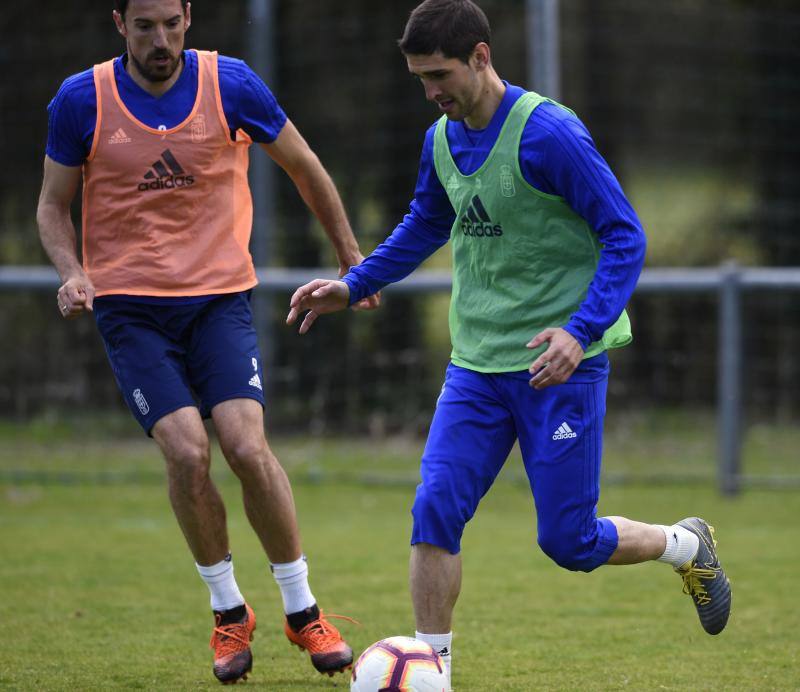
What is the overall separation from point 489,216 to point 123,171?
1.41 m

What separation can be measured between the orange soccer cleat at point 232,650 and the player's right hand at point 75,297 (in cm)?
122

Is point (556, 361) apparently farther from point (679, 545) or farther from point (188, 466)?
point (188, 466)

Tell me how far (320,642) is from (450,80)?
6.67 feet

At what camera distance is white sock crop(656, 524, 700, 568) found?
193 inches

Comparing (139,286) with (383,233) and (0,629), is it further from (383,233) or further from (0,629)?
(383,233)

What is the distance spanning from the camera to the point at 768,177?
13141 millimetres

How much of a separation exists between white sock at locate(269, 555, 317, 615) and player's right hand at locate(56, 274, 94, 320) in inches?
45.5

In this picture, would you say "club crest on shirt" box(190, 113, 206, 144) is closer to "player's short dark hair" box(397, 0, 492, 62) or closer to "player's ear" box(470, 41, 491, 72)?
"player's short dark hair" box(397, 0, 492, 62)

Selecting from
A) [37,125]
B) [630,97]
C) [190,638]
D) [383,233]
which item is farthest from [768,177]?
[190,638]

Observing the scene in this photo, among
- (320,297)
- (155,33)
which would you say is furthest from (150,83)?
(320,297)

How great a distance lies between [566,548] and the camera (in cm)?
455

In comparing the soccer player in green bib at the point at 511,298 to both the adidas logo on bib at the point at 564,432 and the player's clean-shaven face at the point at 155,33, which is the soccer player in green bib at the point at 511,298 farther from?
the player's clean-shaven face at the point at 155,33

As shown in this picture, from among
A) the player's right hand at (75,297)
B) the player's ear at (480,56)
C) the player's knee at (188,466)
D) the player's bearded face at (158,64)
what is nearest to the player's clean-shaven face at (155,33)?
the player's bearded face at (158,64)

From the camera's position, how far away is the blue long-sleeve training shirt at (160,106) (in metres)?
5.00
